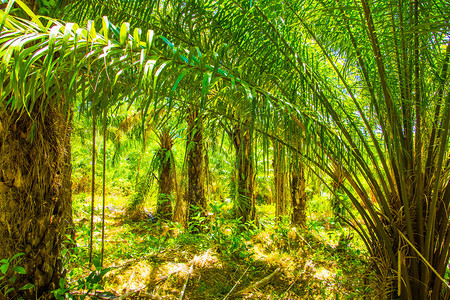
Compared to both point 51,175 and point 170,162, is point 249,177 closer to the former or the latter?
point 170,162

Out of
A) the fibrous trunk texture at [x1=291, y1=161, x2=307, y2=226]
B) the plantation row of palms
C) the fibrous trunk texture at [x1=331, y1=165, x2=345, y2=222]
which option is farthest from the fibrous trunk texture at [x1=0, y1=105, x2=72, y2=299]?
the fibrous trunk texture at [x1=291, y1=161, x2=307, y2=226]

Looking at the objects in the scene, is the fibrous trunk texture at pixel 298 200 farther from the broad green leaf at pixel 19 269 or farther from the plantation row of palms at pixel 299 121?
the broad green leaf at pixel 19 269

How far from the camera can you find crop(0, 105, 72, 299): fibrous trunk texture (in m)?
1.54

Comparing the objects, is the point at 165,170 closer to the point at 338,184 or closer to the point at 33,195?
the point at 33,195

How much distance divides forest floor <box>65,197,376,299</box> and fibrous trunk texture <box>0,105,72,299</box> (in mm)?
253

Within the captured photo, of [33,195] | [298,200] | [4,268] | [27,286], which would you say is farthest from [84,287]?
[298,200]

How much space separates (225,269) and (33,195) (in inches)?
69.5

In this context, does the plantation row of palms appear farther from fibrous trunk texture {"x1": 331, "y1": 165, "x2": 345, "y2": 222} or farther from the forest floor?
the forest floor

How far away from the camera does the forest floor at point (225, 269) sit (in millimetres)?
2154

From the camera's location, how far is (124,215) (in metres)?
6.25

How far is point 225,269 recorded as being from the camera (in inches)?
A: 105

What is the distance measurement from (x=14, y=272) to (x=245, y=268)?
186 cm

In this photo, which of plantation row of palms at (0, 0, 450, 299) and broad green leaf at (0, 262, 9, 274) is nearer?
broad green leaf at (0, 262, 9, 274)

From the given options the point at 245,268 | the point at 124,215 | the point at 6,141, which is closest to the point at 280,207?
the point at 245,268
